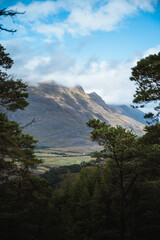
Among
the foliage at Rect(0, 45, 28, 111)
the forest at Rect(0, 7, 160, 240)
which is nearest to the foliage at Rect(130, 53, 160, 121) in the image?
the forest at Rect(0, 7, 160, 240)

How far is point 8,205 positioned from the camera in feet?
42.5

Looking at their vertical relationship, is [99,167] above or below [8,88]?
below

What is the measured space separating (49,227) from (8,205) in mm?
3705

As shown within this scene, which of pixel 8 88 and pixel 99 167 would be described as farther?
pixel 99 167

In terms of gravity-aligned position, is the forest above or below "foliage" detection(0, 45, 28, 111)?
below

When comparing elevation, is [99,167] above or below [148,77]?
below

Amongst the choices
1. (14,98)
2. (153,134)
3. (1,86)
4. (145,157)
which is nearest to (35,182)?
(14,98)

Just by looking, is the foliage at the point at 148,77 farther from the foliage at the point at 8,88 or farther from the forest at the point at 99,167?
the foliage at the point at 8,88

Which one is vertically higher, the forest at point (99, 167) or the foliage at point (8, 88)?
the foliage at point (8, 88)

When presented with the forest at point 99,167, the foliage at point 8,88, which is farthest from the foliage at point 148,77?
the foliage at point 8,88

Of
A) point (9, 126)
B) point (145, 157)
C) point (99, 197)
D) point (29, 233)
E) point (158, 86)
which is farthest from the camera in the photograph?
point (99, 197)

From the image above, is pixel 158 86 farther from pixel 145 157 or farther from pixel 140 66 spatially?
pixel 145 157

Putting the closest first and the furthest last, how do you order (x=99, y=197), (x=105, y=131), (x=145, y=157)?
Answer: (x=105, y=131) < (x=145, y=157) < (x=99, y=197)

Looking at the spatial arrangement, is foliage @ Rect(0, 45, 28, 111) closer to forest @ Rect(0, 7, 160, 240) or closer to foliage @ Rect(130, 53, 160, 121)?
forest @ Rect(0, 7, 160, 240)
